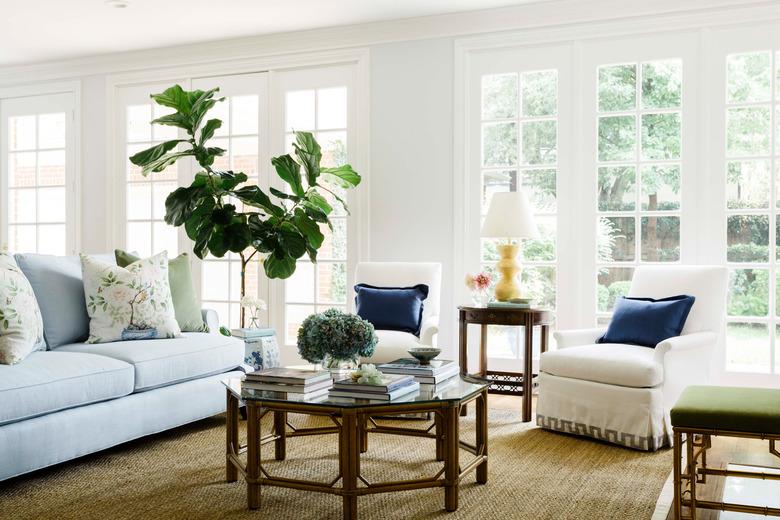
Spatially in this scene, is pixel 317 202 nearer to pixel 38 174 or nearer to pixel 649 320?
pixel 649 320

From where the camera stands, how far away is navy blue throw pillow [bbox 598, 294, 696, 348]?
12.9 ft

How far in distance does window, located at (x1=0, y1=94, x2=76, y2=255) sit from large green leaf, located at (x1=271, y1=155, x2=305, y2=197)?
99.5 inches

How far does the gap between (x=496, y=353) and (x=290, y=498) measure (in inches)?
101

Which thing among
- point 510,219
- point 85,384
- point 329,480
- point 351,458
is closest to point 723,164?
point 510,219

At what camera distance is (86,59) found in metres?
6.43

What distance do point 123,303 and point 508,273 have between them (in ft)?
7.20

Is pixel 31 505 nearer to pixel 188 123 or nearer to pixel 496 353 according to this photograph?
pixel 188 123

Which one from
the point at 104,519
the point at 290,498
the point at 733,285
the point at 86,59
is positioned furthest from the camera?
the point at 86,59

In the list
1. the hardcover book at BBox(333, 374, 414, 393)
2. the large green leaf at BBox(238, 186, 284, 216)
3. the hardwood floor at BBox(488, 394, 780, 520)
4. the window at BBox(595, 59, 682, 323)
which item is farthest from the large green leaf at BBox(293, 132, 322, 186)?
the hardwood floor at BBox(488, 394, 780, 520)

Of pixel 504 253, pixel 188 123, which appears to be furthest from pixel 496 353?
pixel 188 123

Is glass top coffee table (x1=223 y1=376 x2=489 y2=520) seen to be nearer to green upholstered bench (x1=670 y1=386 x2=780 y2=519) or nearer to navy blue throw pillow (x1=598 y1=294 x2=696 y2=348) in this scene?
green upholstered bench (x1=670 y1=386 x2=780 y2=519)

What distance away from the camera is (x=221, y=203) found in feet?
15.4

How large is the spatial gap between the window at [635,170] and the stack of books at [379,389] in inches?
97.0

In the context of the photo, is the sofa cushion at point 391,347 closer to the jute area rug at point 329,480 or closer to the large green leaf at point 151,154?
the jute area rug at point 329,480
